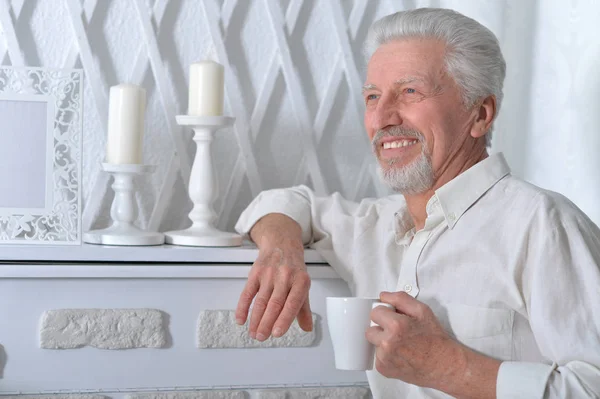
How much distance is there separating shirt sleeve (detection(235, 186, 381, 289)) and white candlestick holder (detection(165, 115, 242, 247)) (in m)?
0.07

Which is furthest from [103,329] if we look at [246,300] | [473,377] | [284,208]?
[473,377]

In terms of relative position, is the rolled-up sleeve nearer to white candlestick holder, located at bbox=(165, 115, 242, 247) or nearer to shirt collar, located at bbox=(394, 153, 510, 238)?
white candlestick holder, located at bbox=(165, 115, 242, 247)

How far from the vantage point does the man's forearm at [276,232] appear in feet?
4.24

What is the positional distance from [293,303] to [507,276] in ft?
1.01

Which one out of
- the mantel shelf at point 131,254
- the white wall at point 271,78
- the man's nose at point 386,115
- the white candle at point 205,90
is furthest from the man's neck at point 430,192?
the white candle at point 205,90

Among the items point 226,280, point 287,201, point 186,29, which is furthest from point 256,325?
point 186,29

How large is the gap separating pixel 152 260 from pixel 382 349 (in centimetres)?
46

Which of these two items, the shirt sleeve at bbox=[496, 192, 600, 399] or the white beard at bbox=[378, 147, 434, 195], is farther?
the white beard at bbox=[378, 147, 434, 195]

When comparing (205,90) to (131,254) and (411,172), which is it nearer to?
(131,254)

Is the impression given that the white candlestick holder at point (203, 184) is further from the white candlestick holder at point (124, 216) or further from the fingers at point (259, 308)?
the fingers at point (259, 308)

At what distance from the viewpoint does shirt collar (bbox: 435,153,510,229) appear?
1133 millimetres

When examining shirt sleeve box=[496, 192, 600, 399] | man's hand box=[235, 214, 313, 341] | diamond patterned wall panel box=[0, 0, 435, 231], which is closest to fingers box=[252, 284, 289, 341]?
man's hand box=[235, 214, 313, 341]

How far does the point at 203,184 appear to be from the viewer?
1.47 metres

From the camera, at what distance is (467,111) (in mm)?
1183
